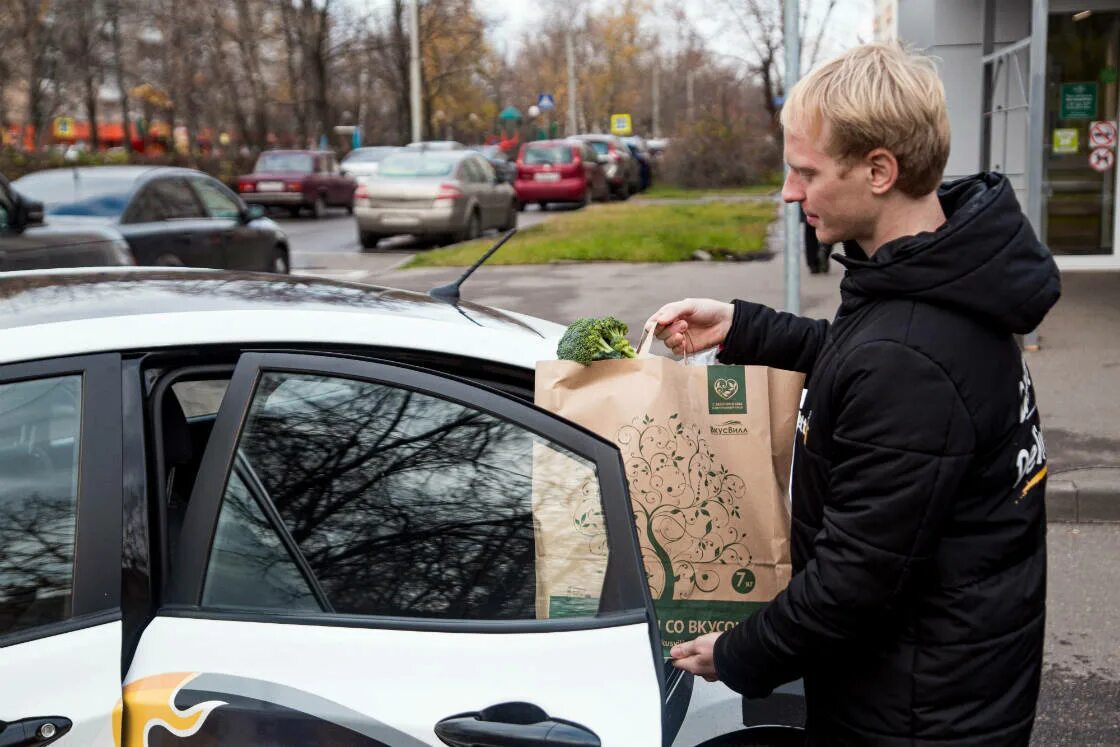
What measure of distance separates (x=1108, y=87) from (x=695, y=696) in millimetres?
11394

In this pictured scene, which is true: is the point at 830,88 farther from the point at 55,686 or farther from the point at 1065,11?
the point at 1065,11

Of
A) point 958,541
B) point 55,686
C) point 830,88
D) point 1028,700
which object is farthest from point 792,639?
point 55,686

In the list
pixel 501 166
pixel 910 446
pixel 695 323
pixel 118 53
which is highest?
pixel 118 53

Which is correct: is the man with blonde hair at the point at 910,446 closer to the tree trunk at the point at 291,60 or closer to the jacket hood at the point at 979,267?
the jacket hood at the point at 979,267

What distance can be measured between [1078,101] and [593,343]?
11.6 m

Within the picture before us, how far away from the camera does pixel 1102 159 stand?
1184 cm

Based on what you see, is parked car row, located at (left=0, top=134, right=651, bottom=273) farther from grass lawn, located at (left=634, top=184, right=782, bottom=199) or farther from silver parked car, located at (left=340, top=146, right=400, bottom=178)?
grass lawn, located at (left=634, top=184, right=782, bottom=199)

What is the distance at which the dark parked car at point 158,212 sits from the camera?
424 inches

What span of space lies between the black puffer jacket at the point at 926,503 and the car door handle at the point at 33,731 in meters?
0.97

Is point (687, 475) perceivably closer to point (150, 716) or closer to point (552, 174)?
point (150, 716)

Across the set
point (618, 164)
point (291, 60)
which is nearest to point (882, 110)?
point (618, 164)

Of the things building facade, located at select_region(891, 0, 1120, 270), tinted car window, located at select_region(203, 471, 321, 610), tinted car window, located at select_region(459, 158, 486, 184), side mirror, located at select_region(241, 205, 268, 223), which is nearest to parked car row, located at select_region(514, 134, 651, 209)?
tinted car window, located at select_region(459, 158, 486, 184)

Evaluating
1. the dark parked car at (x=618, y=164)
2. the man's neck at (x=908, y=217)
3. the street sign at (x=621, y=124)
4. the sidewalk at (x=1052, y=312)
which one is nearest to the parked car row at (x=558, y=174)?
the dark parked car at (x=618, y=164)

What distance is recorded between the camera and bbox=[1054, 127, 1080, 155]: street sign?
12.0m
